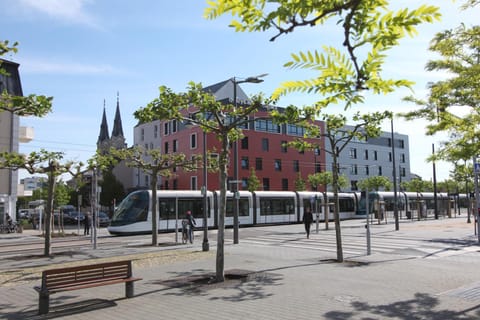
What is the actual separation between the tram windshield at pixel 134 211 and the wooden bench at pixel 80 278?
63.2 feet

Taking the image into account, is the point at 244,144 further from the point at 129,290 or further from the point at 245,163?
the point at 129,290

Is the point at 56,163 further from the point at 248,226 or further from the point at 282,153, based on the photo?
the point at 282,153

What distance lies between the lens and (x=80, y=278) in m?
7.98

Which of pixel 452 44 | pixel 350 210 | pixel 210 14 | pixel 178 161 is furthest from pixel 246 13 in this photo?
pixel 350 210

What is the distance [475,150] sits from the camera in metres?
10.4

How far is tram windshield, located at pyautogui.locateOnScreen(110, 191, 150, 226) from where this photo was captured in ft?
91.1

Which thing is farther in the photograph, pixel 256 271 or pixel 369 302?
pixel 256 271

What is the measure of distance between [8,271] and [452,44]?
12222mm

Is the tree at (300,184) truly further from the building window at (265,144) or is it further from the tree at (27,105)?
the tree at (27,105)

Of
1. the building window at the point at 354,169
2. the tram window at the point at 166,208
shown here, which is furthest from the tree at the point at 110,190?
the tram window at the point at 166,208

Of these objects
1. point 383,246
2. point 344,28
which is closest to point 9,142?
point 383,246

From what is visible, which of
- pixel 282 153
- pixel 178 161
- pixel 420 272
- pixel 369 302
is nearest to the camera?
pixel 369 302

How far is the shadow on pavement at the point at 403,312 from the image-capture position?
695 cm

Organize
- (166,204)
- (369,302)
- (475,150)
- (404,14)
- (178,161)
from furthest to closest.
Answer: (166,204), (178,161), (475,150), (369,302), (404,14)
